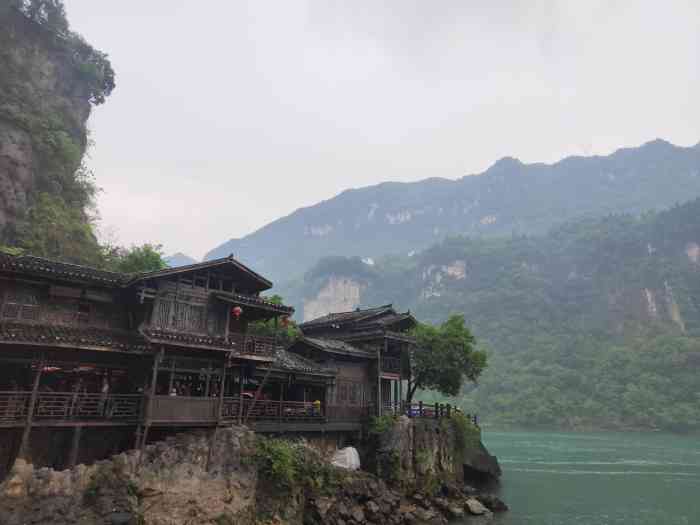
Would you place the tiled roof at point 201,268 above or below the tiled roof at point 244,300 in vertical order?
above

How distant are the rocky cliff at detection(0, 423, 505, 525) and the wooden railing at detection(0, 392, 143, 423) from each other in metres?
2.32

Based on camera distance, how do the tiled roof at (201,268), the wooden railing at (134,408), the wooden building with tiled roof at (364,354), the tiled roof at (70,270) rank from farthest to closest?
the wooden building with tiled roof at (364,354)
the tiled roof at (201,268)
the tiled roof at (70,270)
the wooden railing at (134,408)

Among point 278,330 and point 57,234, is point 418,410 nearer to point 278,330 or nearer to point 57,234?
point 278,330

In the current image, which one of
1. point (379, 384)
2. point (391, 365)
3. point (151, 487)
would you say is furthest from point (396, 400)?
point (151, 487)

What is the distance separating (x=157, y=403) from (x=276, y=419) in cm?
776

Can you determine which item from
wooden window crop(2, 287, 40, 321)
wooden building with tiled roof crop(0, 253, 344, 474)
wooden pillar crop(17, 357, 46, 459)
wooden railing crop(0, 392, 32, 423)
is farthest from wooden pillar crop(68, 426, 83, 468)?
wooden window crop(2, 287, 40, 321)

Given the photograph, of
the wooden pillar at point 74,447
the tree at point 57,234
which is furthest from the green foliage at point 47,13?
the wooden pillar at point 74,447

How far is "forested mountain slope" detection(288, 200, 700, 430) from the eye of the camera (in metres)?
102

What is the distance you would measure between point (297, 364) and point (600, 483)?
2932cm

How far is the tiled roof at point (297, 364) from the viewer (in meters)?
28.5

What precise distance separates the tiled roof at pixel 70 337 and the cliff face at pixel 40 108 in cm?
1846

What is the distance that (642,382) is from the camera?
4028 inches

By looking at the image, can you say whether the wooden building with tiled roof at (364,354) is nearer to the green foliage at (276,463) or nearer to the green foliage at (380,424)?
the green foliage at (380,424)

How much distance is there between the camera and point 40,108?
4294 cm
